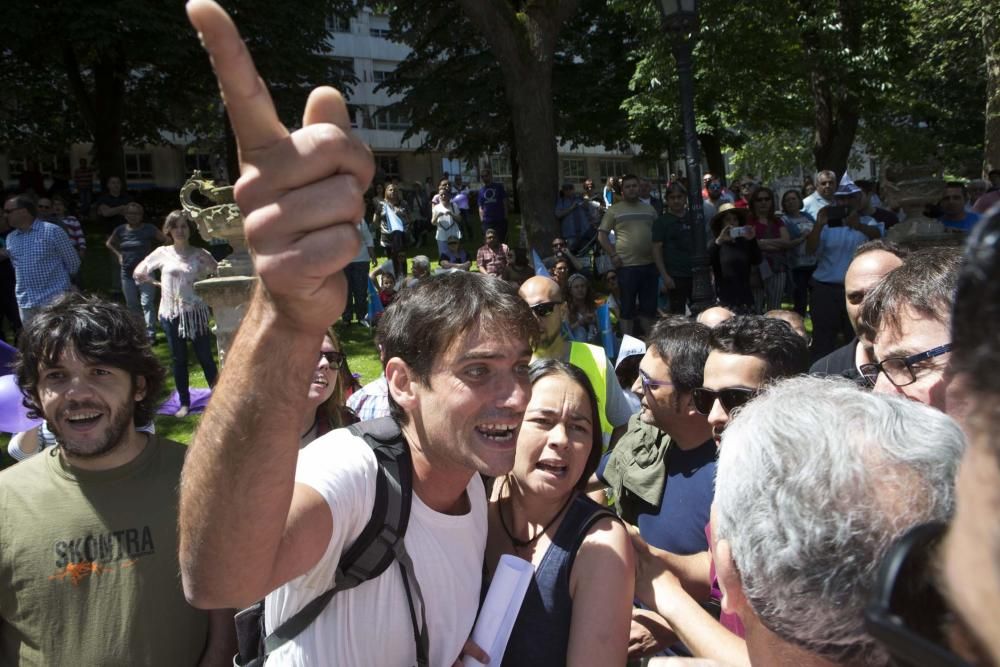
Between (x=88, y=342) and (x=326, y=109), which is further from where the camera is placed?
(x=88, y=342)

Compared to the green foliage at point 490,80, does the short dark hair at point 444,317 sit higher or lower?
lower

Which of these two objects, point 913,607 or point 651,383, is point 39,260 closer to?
point 651,383

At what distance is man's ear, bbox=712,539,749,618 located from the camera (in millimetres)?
1548

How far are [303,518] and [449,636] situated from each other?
598 millimetres

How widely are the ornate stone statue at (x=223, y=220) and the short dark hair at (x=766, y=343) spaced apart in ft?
8.65

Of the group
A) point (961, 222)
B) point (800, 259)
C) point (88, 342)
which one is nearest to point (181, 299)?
point (88, 342)

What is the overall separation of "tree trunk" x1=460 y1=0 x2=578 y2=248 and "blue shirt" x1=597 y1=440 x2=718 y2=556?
30.9ft

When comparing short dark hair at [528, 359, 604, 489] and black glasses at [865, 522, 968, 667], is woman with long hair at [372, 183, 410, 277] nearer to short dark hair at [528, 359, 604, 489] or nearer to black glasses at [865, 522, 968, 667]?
short dark hair at [528, 359, 604, 489]

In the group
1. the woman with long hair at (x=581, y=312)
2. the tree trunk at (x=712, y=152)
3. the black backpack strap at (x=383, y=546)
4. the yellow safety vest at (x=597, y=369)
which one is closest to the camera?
the black backpack strap at (x=383, y=546)

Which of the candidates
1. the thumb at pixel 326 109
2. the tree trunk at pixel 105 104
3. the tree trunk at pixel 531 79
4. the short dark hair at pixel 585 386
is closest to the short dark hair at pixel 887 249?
the short dark hair at pixel 585 386

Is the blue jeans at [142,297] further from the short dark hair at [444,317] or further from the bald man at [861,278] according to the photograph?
the short dark hair at [444,317]

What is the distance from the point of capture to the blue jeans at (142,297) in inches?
412

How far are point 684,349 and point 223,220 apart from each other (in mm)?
2658

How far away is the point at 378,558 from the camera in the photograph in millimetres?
1775
